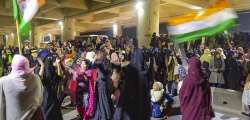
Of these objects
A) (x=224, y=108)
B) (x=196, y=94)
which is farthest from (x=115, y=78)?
(x=224, y=108)

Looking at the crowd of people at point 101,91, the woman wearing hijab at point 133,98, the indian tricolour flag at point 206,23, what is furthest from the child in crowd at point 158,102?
the indian tricolour flag at point 206,23

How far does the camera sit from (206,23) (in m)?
4.78

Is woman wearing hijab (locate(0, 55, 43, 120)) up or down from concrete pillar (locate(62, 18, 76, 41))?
down

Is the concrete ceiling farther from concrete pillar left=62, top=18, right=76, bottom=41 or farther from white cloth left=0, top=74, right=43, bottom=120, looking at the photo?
white cloth left=0, top=74, right=43, bottom=120

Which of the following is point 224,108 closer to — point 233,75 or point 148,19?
point 233,75

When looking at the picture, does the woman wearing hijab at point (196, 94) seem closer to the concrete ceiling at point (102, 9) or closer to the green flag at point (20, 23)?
the green flag at point (20, 23)

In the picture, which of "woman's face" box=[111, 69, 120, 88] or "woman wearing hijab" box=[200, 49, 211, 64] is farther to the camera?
"woman wearing hijab" box=[200, 49, 211, 64]

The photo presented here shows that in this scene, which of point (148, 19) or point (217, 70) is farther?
point (148, 19)

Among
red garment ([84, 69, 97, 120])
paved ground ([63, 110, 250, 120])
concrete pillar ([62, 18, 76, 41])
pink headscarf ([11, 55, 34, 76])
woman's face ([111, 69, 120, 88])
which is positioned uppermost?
concrete pillar ([62, 18, 76, 41])

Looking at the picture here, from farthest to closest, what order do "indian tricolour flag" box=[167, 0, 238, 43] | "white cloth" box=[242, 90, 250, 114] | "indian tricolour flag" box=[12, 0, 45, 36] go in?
"white cloth" box=[242, 90, 250, 114], "indian tricolour flag" box=[12, 0, 45, 36], "indian tricolour flag" box=[167, 0, 238, 43]

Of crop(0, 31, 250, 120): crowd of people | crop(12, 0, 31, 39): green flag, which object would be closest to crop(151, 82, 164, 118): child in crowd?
crop(0, 31, 250, 120): crowd of people

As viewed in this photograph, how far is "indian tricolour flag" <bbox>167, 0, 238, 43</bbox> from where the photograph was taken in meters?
4.61

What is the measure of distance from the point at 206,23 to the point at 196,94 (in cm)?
124

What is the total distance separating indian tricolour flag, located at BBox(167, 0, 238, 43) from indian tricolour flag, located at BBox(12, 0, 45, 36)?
6.42ft
